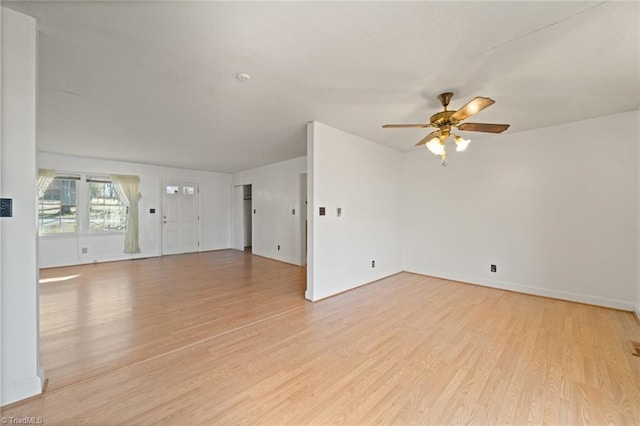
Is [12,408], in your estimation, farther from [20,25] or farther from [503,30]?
[503,30]

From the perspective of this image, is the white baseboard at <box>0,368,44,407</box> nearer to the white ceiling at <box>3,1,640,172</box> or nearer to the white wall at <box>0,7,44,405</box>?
the white wall at <box>0,7,44,405</box>

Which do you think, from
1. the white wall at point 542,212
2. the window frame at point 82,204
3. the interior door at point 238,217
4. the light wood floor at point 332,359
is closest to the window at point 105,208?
the window frame at point 82,204

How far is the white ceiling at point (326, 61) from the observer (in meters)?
1.50

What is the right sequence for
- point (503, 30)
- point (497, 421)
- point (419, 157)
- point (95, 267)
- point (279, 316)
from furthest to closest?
1. point (95, 267)
2. point (419, 157)
3. point (279, 316)
4. point (503, 30)
5. point (497, 421)

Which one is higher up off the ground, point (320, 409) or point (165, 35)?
point (165, 35)

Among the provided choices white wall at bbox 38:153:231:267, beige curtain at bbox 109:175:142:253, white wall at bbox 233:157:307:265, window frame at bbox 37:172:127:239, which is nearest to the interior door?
white wall at bbox 38:153:231:267

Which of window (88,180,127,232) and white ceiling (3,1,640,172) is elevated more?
white ceiling (3,1,640,172)

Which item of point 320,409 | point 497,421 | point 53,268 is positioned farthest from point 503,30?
point 53,268

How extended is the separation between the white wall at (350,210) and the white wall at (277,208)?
1.73 metres

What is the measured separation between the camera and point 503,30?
5.35 ft

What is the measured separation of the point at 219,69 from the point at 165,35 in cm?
46

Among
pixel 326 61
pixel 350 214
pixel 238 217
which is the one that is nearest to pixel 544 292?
pixel 350 214

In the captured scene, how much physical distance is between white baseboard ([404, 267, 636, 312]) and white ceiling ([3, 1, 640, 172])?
235 cm

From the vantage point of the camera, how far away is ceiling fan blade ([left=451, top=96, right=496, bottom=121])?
77.1 inches
